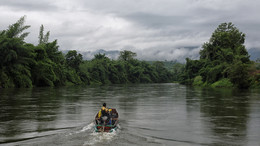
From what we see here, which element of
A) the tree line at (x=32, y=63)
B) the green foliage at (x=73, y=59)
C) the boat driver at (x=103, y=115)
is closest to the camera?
the boat driver at (x=103, y=115)

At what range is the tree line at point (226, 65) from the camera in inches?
2447

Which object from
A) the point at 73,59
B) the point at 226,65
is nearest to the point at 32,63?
the point at 73,59

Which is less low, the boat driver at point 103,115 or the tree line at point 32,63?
the tree line at point 32,63

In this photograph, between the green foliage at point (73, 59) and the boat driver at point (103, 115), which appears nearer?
the boat driver at point (103, 115)

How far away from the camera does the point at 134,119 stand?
65.2 ft

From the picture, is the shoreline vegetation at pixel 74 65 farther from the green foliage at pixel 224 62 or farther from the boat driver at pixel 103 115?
the boat driver at pixel 103 115

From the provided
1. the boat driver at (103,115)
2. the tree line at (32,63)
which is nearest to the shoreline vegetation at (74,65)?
the tree line at (32,63)

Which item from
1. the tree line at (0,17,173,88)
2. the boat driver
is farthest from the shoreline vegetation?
the boat driver

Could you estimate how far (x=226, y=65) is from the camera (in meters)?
74.9

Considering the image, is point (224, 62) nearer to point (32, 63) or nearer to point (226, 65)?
point (226, 65)

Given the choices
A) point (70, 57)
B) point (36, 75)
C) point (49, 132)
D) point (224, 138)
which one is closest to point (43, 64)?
point (36, 75)

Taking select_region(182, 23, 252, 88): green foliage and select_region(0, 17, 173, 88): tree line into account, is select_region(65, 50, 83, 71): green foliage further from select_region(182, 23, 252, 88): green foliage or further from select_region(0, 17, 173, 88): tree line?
select_region(182, 23, 252, 88): green foliage

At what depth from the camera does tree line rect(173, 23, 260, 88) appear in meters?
62.2

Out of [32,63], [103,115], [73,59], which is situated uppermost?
[73,59]
